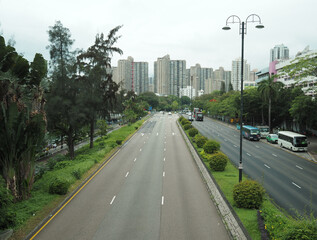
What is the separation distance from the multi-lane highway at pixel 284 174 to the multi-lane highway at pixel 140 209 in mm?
4998

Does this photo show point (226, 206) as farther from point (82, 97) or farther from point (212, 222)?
point (82, 97)

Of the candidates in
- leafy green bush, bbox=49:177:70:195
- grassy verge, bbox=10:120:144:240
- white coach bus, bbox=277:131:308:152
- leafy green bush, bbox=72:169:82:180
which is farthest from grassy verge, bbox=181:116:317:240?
white coach bus, bbox=277:131:308:152

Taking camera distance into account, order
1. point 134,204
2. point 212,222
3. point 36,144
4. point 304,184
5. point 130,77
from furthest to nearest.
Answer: point 130,77 → point 304,184 → point 36,144 → point 134,204 → point 212,222

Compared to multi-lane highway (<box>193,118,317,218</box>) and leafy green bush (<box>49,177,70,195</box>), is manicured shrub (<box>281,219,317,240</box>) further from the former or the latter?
leafy green bush (<box>49,177,70,195</box>)

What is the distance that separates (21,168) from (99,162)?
1179cm

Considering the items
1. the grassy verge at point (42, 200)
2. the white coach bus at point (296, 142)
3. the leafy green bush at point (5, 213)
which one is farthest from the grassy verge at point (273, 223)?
the white coach bus at point (296, 142)

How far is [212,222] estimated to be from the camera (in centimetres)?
1387

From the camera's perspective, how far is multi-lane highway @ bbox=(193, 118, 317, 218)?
17.4 m

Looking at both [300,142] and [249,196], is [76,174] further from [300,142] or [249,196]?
[300,142]

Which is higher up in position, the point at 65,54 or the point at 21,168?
the point at 65,54

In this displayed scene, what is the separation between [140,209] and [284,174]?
50.8 feet

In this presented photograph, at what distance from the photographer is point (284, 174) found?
24.4 meters

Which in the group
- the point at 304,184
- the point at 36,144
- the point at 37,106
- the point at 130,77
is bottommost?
the point at 304,184

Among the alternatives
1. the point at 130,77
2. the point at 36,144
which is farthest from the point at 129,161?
the point at 130,77
